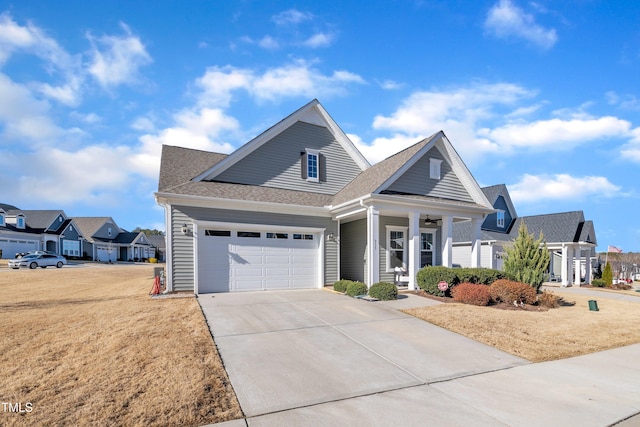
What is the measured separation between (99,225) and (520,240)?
184ft

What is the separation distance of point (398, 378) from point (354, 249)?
10.4m

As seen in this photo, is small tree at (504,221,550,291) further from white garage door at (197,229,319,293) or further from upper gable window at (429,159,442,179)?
white garage door at (197,229,319,293)

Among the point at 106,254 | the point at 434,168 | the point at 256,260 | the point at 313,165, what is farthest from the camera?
the point at 106,254

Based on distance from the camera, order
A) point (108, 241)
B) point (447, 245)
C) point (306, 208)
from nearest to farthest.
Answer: point (306, 208) < point (447, 245) < point (108, 241)

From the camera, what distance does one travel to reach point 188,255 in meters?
12.1

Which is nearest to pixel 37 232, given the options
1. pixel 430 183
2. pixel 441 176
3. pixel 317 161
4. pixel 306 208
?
pixel 317 161

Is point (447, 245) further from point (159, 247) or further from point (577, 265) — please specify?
point (159, 247)

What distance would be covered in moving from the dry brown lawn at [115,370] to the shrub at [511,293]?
9.36 m

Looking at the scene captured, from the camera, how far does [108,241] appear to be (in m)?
52.6

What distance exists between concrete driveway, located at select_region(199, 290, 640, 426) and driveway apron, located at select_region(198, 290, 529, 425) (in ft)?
0.06

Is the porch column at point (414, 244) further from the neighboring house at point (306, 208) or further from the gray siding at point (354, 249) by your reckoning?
the gray siding at point (354, 249)

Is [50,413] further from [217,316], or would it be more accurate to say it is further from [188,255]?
[188,255]

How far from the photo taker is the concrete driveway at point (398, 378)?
13.7ft

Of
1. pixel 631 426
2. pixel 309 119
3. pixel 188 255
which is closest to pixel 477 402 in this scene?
pixel 631 426
